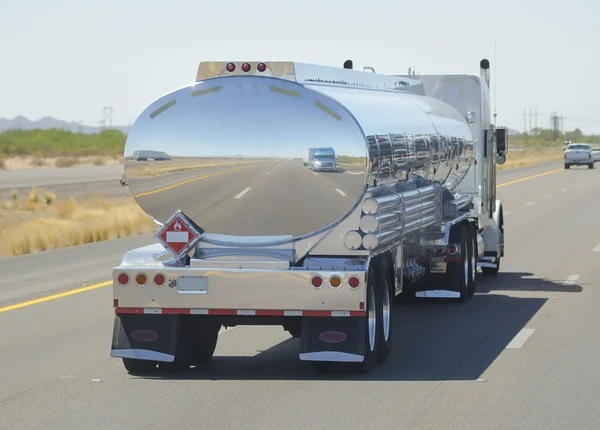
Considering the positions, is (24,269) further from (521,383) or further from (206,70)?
(521,383)

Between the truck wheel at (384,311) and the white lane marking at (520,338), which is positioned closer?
the truck wheel at (384,311)

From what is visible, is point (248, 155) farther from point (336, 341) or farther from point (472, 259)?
point (472, 259)

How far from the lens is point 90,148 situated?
418 feet

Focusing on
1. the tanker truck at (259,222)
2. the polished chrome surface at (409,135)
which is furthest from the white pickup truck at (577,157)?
the tanker truck at (259,222)

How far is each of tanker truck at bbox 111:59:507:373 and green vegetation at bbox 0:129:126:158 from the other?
10542 centimetres

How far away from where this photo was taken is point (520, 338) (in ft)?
41.2

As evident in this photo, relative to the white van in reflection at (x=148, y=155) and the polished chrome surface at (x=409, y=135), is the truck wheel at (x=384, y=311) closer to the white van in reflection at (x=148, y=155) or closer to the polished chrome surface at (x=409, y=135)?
the polished chrome surface at (x=409, y=135)

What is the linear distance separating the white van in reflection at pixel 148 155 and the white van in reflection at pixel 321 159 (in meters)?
1.28

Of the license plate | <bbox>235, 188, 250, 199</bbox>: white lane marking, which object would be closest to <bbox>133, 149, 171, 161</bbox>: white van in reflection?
<bbox>235, 188, 250, 199</bbox>: white lane marking

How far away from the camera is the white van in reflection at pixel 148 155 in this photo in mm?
10702

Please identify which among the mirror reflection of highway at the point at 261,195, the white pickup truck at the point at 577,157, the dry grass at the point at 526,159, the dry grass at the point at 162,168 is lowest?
the dry grass at the point at 526,159

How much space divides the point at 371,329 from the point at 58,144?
121 m

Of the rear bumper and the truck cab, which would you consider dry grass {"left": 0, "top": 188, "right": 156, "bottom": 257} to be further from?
the truck cab

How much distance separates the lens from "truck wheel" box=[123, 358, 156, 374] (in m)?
10.6
